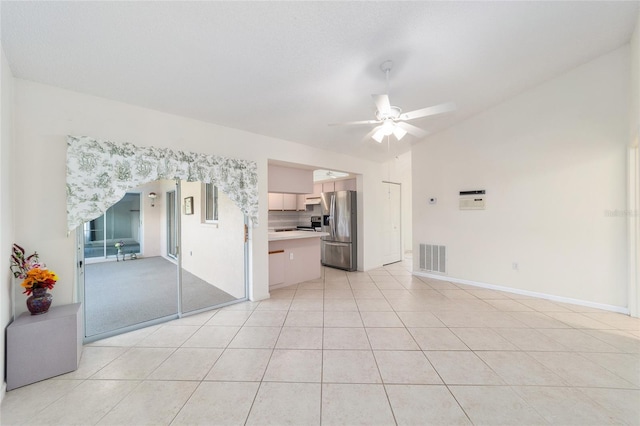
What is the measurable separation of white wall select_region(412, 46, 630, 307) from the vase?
5595 mm

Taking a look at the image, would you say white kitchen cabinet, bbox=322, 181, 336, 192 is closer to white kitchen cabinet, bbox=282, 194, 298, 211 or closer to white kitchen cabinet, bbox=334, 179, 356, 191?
white kitchen cabinet, bbox=334, 179, 356, 191

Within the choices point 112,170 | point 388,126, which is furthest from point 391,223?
point 112,170

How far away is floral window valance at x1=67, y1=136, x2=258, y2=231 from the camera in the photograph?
2.37m

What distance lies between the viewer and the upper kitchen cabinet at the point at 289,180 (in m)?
4.65

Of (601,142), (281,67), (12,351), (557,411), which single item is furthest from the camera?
(601,142)

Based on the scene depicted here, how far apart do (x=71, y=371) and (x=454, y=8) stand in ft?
14.6

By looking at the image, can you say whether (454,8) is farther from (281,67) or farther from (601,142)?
(601,142)

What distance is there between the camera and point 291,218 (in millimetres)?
Answer: 7223

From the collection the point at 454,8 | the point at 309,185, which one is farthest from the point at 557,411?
the point at 309,185

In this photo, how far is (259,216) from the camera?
153 inches

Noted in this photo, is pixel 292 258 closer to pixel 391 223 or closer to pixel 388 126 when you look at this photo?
pixel 388 126

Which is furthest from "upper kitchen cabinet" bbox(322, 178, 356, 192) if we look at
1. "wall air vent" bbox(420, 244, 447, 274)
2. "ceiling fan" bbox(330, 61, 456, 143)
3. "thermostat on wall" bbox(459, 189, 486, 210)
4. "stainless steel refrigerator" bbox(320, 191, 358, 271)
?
"ceiling fan" bbox(330, 61, 456, 143)

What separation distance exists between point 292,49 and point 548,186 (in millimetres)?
4211

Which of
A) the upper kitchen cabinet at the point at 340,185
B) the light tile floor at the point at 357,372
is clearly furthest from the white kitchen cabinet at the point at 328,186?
the light tile floor at the point at 357,372
